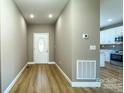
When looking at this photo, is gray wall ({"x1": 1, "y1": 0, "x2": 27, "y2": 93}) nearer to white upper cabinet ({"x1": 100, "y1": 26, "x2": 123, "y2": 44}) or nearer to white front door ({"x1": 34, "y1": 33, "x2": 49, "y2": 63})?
white front door ({"x1": 34, "y1": 33, "x2": 49, "y2": 63})

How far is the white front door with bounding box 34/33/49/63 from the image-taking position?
9398mm

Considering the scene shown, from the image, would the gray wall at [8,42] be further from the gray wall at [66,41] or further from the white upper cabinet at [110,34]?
the white upper cabinet at [110,34]

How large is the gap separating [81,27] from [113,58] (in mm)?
5631

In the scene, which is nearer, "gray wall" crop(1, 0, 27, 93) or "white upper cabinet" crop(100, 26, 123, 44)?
"gray wall" crop(1, 0, 27, 93)

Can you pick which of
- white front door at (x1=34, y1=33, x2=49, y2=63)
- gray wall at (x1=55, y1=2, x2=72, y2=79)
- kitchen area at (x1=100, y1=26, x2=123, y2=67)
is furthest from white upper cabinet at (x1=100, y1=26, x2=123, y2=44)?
gray wall at (x1=55, y1=2, x2=72, y2=79)

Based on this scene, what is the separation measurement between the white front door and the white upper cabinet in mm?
4163

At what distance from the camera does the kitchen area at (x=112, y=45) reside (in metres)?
8.11

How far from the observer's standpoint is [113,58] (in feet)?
29.3

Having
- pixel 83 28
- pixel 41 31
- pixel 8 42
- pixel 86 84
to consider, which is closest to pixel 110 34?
pixel 41 31

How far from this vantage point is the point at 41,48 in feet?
31.0

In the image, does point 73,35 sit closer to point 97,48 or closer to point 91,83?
point 97,48

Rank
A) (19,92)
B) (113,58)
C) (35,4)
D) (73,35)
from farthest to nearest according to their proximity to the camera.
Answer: (113,58) → (35,4) → (73,35) → (19,92)

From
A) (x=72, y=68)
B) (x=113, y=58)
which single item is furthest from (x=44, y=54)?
(x=72, y=68)

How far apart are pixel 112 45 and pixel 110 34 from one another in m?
0.77
